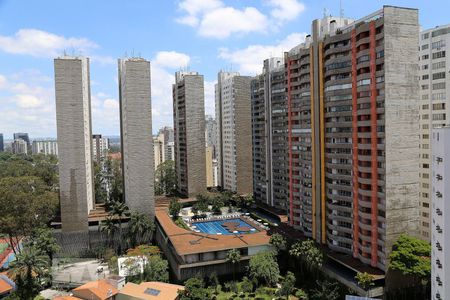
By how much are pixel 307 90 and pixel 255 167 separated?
38667 millimetres

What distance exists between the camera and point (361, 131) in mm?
53375

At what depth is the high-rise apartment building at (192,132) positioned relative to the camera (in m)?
105

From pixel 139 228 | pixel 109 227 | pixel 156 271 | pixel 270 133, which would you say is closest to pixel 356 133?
pixel 156 271

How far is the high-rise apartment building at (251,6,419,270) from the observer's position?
161ft

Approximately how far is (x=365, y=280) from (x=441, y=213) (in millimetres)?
13966

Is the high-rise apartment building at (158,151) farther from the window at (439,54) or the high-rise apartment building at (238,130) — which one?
the window at (439,54)

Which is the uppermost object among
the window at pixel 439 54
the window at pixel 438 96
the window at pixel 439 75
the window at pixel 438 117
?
the window at pixel 439 54

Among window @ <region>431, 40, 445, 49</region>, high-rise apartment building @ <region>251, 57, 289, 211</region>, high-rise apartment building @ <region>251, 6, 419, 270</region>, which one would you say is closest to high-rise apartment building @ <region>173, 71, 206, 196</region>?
high-rise apartment building @ <region>251, 57, 289, 211</region>

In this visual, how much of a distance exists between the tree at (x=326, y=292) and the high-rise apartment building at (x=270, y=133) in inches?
1344

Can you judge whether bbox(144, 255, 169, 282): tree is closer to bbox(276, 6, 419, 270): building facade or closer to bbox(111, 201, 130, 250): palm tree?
bbox(111, 201, 130, 250): palm tree

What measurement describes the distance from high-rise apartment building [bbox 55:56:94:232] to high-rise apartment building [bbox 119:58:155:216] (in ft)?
28.5

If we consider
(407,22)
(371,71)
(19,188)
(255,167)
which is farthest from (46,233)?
(407,22)

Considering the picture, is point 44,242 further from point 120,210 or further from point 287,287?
point 287,287

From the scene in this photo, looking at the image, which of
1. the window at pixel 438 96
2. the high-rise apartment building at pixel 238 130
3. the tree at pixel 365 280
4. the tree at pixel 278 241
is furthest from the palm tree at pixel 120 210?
the window at pixel 438 96
